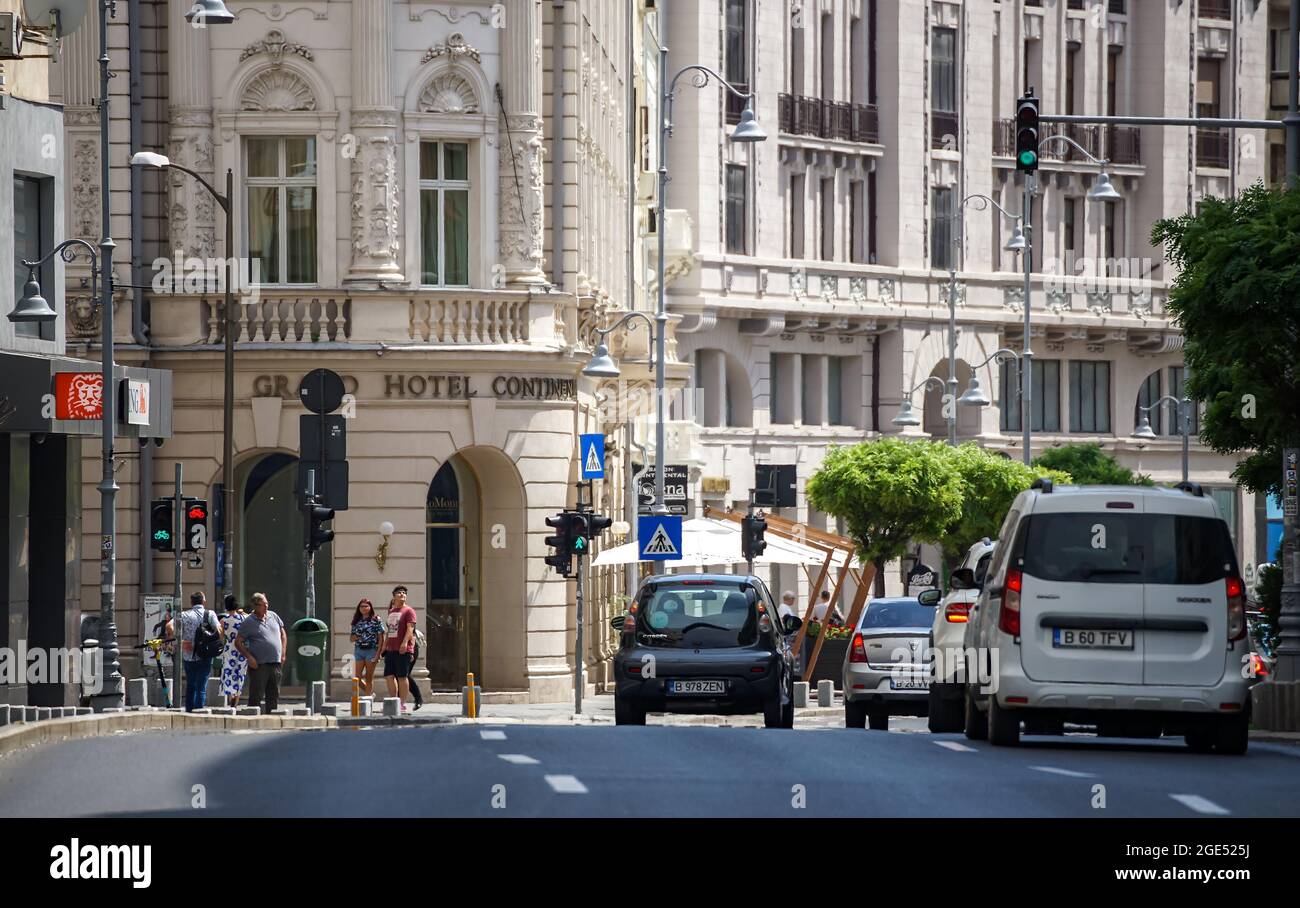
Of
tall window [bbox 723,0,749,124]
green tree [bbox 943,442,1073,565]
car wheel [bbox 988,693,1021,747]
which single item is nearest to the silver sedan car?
car wheel [bbox 988,693,1021,747]

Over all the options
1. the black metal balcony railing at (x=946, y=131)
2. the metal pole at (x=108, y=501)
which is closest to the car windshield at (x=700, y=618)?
the metal pole at (x=108, y=501)

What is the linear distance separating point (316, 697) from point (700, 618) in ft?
31.3

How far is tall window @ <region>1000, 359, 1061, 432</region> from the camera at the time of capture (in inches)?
3086

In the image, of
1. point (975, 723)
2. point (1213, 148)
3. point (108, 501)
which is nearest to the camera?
point (975, 723)

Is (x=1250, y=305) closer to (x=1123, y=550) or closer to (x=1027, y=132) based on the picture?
(x=1027, y=132)

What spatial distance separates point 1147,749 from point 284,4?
74.4 feet

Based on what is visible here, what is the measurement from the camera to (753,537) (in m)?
44.5

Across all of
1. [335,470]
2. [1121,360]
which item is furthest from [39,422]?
[1121,360]

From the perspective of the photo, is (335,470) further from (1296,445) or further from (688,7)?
(688,7)

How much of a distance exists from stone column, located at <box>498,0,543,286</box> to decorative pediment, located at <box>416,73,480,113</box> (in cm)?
53

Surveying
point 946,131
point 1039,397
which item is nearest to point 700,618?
point 946,131

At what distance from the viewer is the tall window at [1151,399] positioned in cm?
8200

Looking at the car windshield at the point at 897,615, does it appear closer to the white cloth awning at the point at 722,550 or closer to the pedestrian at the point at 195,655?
the pedestrian at the point at 195,655

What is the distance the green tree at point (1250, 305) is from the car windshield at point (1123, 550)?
22.1ft
